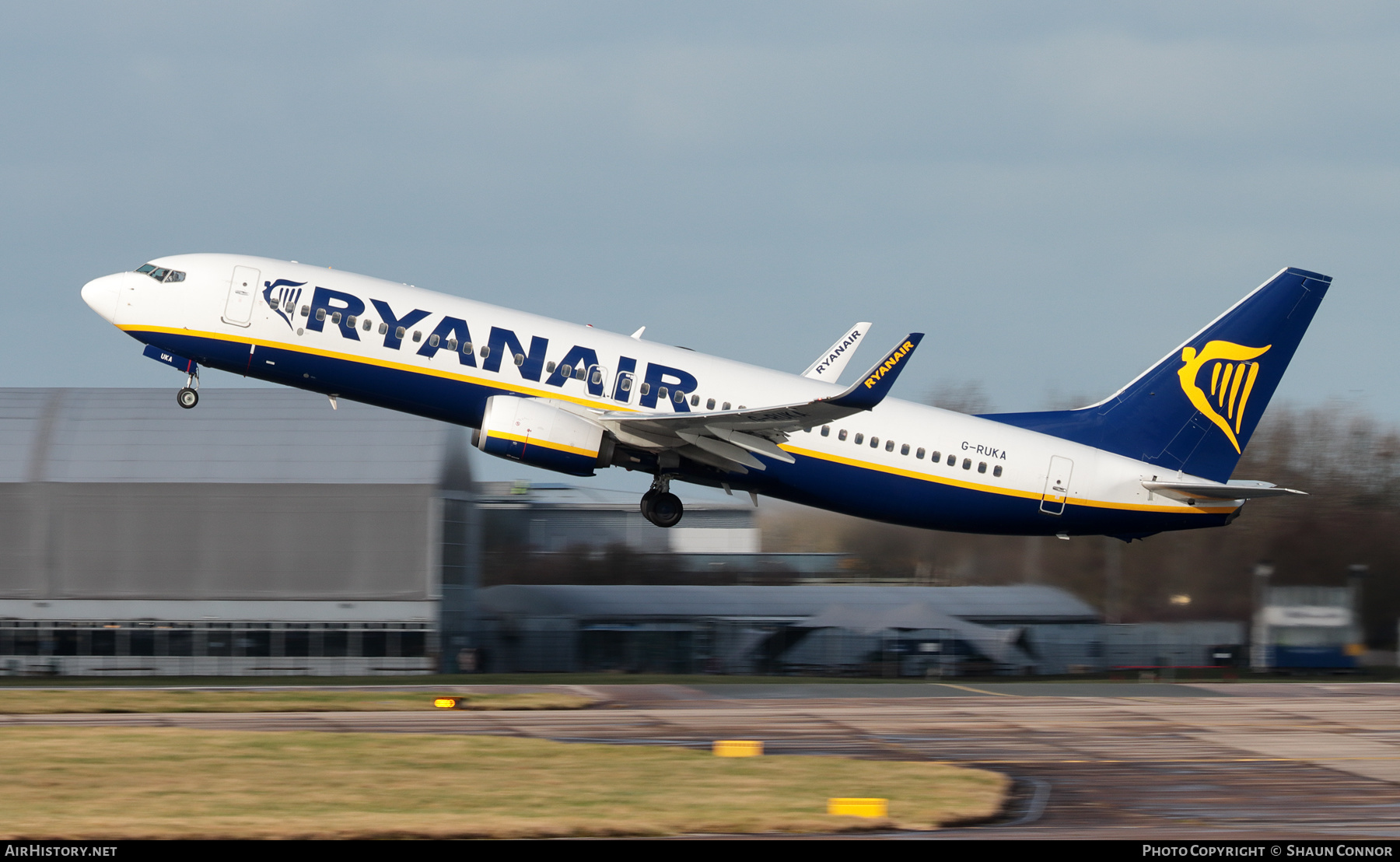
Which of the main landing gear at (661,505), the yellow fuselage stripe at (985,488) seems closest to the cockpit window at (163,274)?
the main landing gear at (661,505)

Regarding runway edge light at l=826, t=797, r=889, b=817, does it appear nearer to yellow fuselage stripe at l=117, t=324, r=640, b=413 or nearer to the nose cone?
yellow fuselage stripe at l=117, t=324, r=640, b=413

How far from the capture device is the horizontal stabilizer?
37.5 m

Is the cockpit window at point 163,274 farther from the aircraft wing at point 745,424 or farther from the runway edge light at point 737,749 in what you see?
the runway edge light at point 737,749

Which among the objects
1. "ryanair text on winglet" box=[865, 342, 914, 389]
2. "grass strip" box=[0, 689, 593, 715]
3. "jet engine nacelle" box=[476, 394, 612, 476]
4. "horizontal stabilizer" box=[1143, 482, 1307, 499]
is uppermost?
"ryanair text on winglet" box=[865, 342, 914, 389]

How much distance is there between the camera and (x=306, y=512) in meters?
56.9

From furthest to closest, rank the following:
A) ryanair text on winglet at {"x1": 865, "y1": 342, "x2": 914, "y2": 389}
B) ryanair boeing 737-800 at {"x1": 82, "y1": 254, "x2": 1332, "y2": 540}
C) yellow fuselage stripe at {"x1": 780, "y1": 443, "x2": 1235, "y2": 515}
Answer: yellow fuselage stripe at {"x1": 780, "y1": 443, "x2": 1235, "y2": 515}, ryanair boeing 737-800 at {"x1": 82, "y1": 254, "x2": 1332, "y2": 540}, ryanair text on winglet at {"x1": 865, "y1": 342, "x2": 914, "y2": 389}

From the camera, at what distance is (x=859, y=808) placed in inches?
890

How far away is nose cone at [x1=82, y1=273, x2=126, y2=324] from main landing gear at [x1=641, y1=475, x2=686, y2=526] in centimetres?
1410

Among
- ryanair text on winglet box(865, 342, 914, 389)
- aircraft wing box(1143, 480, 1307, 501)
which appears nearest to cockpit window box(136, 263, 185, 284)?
ryanair text on winglet box(865, 342, 914, 389)

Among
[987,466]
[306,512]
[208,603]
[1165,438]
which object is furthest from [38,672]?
[1165,438]

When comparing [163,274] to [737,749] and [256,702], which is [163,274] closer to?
[256,702]

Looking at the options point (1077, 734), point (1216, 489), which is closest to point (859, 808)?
point (1077, 734)

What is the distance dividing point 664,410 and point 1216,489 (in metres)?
15.0

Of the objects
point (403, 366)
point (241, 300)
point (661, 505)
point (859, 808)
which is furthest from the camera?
point (661, 505)
